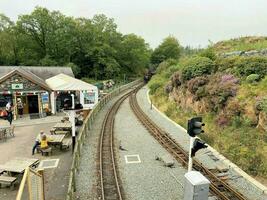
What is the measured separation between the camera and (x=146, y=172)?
42.4 feet

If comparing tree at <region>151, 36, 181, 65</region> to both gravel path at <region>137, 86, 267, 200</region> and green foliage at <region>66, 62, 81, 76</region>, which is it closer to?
green foliage at <region>66, 62, 81, 76</region>

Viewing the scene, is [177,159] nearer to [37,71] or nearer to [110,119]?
[110,119]

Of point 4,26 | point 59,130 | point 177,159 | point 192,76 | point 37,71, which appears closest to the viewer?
point 177,159

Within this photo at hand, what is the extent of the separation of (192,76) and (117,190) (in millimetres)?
15015

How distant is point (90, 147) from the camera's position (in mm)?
16656

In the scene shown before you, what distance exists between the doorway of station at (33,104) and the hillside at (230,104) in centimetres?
1182

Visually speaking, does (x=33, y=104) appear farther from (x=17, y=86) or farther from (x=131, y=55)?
(x=131, y=55)

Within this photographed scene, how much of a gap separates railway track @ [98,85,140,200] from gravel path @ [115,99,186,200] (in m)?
0.33

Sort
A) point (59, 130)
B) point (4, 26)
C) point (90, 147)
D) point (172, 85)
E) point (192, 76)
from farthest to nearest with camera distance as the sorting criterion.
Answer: point (4, 26) < point (172, 85) < point (192, 76) < point (59, 130) < point (90, 147)

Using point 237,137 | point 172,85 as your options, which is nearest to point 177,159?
point 237,137

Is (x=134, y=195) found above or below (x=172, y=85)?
below

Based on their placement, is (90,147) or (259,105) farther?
(90,147)

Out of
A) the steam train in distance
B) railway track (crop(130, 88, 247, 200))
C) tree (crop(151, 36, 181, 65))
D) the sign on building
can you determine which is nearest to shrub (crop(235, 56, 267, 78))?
railway track (crop(130, 88, 247, 200))

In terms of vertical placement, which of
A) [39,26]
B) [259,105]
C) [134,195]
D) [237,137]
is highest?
[39,26]
